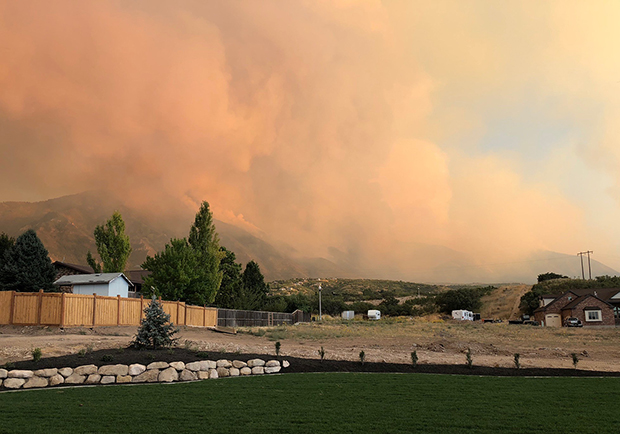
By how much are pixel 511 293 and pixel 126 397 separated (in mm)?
85287

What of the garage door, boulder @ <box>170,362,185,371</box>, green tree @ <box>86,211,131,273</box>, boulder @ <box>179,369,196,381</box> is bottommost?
the garage door

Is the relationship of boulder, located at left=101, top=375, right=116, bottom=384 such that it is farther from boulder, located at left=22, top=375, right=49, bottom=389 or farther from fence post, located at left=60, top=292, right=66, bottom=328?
fence post, located at left=60, top=292, right=66, bottom=328

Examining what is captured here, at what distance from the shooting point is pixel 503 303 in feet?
266

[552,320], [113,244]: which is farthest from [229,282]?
[552,320]

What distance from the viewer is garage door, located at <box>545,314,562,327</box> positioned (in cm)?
5478

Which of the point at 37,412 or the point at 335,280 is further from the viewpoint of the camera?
the point at 335,280

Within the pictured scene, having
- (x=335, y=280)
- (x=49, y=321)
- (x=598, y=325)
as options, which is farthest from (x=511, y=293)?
(x=49, y=321)

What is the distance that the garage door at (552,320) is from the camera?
54781 mm

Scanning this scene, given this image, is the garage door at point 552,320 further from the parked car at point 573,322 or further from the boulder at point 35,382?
the boulder at point 35,382

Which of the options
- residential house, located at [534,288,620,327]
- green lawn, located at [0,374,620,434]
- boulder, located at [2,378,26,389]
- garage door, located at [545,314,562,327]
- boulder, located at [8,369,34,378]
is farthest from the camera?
garage door, located at [545,314,562,327]

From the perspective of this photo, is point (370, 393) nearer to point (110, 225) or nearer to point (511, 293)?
point (110, 225)

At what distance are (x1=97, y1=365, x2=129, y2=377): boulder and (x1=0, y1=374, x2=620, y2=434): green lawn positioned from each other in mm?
852

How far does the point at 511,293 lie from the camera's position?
277 feet

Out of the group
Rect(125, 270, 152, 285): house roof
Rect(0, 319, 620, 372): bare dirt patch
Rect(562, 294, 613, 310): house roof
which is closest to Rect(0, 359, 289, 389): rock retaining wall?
Rect(0, 319, 620, 372): bare dirt patch
